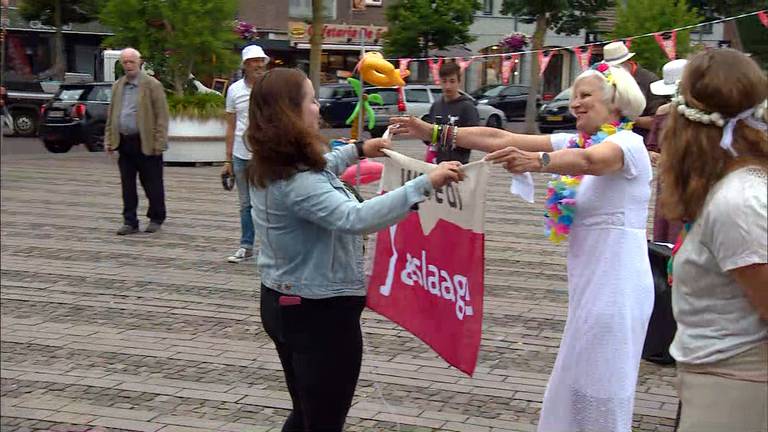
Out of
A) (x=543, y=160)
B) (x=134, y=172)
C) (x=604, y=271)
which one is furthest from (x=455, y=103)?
(x=543, y=160)

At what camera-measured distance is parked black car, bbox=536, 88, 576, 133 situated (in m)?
32.5

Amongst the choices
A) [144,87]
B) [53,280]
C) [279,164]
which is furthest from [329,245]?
[144,87]

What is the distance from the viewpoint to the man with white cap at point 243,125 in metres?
8.48

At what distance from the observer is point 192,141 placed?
59.5ft

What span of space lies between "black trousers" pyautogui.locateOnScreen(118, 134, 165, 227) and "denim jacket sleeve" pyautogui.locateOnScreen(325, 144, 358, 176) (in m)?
6.82

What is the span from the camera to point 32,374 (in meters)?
5.68

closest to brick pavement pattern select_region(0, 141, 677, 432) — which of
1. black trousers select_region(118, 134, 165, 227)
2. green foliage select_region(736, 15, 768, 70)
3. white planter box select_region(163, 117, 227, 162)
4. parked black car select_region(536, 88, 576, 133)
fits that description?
black trousers select_region(118, 134, 165, 227)

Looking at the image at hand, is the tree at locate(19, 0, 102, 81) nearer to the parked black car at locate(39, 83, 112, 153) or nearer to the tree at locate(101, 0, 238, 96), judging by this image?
the parked black car at locate(39, 83, 112, 153)

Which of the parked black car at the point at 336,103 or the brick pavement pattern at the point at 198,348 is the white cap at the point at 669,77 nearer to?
the brick pavement pattern at the point at 198,348

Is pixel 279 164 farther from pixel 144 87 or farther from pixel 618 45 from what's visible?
pixel 144 87

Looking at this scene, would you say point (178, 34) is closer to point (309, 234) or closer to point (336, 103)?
point (336, 103)

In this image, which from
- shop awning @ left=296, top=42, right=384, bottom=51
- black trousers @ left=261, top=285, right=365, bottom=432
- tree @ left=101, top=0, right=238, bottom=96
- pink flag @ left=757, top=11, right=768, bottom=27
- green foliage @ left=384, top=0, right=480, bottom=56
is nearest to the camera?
black trousers @ left=261, top=285, right=365, bottom=432

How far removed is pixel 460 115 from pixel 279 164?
543 cm

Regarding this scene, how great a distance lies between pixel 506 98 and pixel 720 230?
116 feet
